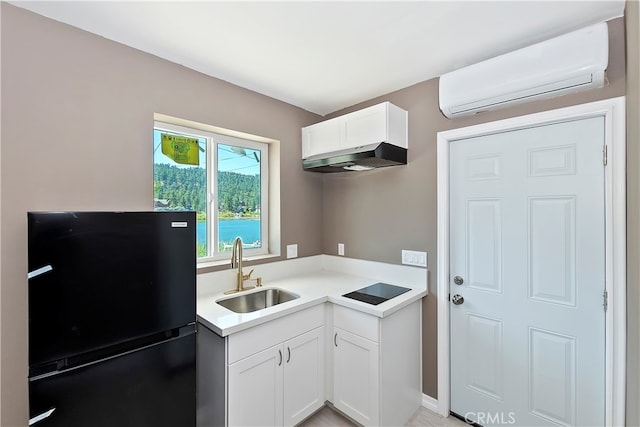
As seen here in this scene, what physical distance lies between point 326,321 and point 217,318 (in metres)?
0.77

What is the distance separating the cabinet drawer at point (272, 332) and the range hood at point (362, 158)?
1.10 meters

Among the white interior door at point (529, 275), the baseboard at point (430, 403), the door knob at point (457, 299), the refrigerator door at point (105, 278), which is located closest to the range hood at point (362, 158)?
the white interior door at point (529, 275)

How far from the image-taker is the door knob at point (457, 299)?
1.97m

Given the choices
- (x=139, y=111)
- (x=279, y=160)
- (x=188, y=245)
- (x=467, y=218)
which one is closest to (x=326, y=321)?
(x=188, y=245)

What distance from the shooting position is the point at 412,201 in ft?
7.23

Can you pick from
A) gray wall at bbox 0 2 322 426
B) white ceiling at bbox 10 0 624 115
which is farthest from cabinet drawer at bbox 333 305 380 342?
white ceiling at bbox 10 0 624 115

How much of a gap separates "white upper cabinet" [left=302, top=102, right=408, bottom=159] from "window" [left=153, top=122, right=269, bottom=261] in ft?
1.89

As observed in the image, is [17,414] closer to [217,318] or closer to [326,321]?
[217,318]

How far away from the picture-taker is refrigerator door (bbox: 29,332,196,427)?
110cm

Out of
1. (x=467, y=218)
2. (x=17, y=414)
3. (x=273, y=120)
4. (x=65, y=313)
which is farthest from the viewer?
(x=273, y=120)

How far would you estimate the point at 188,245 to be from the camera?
4.84ft

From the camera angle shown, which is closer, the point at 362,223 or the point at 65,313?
the point at 65,313

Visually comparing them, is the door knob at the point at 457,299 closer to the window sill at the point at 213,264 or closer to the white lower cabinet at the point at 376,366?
the white lower cabinet at the point at 376,366

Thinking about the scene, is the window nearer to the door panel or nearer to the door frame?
the door panel
